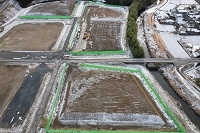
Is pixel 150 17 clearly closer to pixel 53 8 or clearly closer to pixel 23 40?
pixel 53 8

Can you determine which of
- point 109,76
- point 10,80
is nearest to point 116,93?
point 109,76

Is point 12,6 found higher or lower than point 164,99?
higher

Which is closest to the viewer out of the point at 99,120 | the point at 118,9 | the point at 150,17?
the point at 99,120

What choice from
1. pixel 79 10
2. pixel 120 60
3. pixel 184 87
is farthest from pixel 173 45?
pixel 79 10

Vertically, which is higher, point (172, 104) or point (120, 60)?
point (120, 60)

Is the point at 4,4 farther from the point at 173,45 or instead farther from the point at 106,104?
the point at 106,104

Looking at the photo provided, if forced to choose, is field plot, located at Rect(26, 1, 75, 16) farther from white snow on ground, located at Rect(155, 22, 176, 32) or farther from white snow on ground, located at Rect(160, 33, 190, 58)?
white snow on ground, located at Rect(160, 33, 190, 58)
